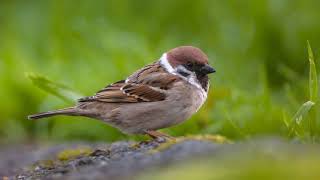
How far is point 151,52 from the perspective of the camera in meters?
7.73

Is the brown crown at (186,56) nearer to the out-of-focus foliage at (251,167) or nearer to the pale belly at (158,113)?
the pale belly at (158,113)

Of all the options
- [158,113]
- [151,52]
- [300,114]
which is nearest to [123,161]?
[300,114]

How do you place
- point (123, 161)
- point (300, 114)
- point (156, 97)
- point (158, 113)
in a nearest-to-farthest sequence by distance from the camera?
point (123, 161)
point (300, 114)
point (158, 113)
point (156, 97)

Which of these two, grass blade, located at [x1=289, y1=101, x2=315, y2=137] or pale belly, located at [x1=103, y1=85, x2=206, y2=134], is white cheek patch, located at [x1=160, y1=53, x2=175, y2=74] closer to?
pale belly, located at [x1=103, y1=85, x2=206, y2=134]

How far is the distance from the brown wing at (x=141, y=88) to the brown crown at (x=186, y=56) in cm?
10

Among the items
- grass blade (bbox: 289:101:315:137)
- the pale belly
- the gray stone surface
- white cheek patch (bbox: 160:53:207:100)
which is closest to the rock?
the gray stone surface

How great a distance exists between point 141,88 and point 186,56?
1.18 feet

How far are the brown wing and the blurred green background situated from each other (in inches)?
34.2

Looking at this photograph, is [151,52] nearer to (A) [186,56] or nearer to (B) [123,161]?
(A) [186,56]

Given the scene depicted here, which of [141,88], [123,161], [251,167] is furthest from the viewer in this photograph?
[141,88]

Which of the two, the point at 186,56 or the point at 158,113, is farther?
the point at 186,56

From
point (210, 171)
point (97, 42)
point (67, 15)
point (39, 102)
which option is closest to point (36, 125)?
point (39, 102)

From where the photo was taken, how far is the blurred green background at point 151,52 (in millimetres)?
6941

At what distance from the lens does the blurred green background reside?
6.94 meters
